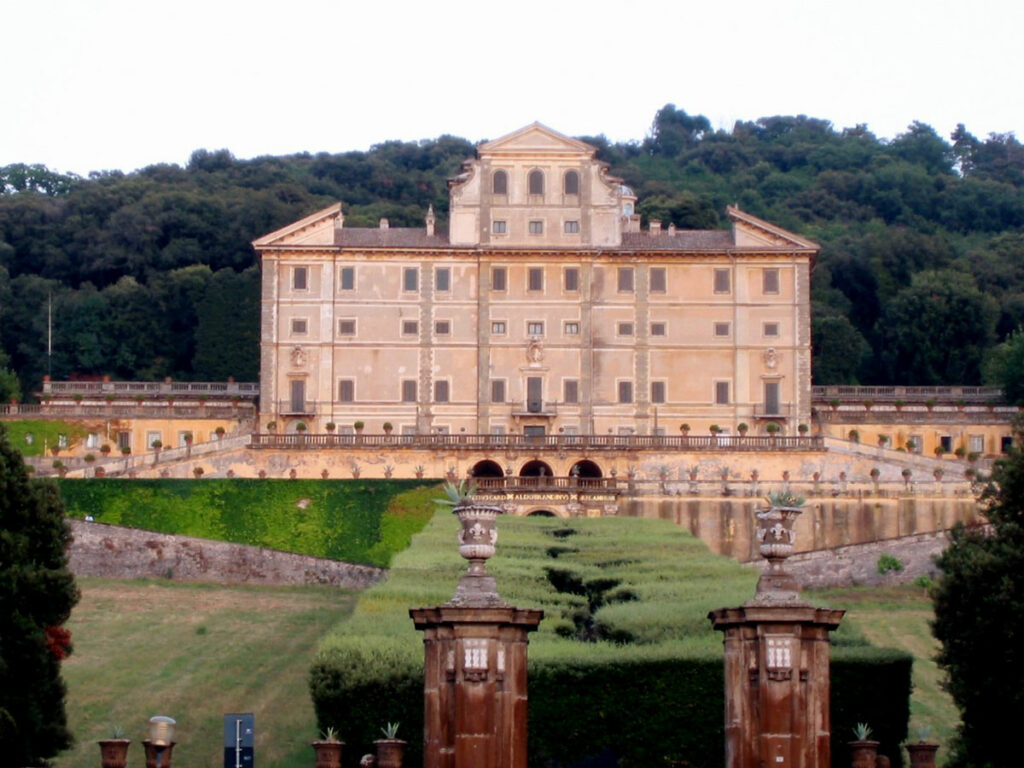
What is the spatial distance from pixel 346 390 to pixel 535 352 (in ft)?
23.5

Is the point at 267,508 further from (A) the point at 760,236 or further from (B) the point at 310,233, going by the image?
(A) the point at 760,236

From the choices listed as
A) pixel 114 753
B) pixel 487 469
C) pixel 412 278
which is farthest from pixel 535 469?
pixel 114 753

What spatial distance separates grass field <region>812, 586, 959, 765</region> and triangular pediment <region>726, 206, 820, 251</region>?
969 inches

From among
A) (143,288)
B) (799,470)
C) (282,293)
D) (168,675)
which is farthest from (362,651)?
(143,288)

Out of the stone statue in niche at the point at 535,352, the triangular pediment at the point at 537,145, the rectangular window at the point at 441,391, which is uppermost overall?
the triangular pediment at the point at 537,145

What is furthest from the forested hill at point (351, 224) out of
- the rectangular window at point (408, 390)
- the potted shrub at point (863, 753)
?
the potted shrub at point (863, 753)

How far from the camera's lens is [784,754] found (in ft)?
85.7

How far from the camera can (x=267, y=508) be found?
2547 inches

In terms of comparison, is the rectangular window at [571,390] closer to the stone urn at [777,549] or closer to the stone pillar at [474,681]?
the stone urn at [777,549]

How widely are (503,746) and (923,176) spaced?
111342 mm

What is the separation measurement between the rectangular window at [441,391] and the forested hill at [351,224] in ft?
55.0

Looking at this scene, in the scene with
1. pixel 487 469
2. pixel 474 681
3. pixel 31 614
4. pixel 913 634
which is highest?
pixel 487 469

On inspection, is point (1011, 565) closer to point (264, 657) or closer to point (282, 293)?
point (264, 657)

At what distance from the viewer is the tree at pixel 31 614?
1415 inches
